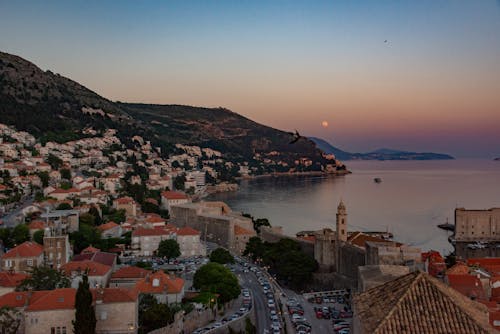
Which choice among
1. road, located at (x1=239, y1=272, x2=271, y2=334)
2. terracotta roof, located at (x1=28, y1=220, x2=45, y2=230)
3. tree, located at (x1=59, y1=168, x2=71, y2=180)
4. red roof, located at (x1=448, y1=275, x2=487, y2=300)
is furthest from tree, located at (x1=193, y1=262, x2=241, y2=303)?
tree, located at (x1=59, y1=168, x2=71, y2=180)

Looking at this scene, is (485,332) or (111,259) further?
(111,259)

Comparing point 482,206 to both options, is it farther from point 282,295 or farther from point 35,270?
point 35,270

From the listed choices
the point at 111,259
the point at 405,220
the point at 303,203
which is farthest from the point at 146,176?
the point at 111,259

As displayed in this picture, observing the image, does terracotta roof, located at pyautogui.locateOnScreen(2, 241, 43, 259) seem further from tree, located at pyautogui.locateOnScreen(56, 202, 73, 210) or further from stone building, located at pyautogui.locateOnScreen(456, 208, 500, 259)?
stone building, located at pyautogui.locateOnScreen(456, 208, 500, 259)

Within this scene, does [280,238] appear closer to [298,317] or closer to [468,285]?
[298,317]

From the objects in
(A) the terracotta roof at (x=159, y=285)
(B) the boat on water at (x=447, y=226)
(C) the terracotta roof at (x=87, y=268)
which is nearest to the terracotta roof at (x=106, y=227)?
(C) the terracotta roof at (x=87, y=268)

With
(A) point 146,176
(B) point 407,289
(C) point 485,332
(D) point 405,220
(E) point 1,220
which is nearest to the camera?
(C) point 485,332

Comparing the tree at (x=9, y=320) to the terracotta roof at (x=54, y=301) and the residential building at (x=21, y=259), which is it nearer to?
the terracotta roof at (x=54, y=301)

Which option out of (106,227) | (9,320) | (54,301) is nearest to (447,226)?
(106,227)
